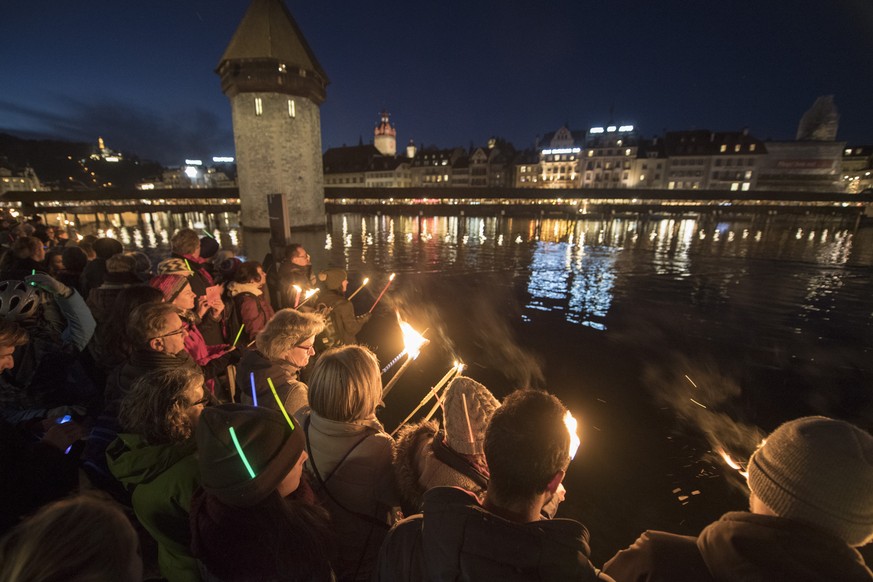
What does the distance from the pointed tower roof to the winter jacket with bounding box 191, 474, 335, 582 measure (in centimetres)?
3729

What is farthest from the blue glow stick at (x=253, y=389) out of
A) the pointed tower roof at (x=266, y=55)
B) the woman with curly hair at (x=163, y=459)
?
the pointed tower roof at (x=266, y=55)

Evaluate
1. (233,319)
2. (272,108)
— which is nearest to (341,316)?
(233,319)

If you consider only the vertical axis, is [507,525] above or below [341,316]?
above

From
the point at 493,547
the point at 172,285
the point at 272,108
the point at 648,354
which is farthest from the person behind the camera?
the point at 272,108

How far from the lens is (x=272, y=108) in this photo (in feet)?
107

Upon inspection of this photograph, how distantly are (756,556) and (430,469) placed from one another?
1237 mm

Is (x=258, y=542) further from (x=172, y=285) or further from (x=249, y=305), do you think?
(x=249, y=305)

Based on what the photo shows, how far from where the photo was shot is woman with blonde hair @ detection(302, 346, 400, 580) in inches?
78.0

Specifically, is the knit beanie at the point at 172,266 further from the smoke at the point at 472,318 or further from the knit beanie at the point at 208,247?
the smoke at the point at 472,318

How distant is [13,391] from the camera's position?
298 centimetres

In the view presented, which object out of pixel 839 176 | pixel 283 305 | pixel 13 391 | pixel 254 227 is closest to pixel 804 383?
pixel 283 305

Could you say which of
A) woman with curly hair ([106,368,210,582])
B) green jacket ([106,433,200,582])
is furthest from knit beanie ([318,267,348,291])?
green jacket ([106,433,200,582])

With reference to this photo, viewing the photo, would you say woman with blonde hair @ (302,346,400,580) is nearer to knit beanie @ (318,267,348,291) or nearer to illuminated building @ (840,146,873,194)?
knit beanie @ (318,267,348,291)

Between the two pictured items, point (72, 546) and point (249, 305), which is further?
point (249, 305)
